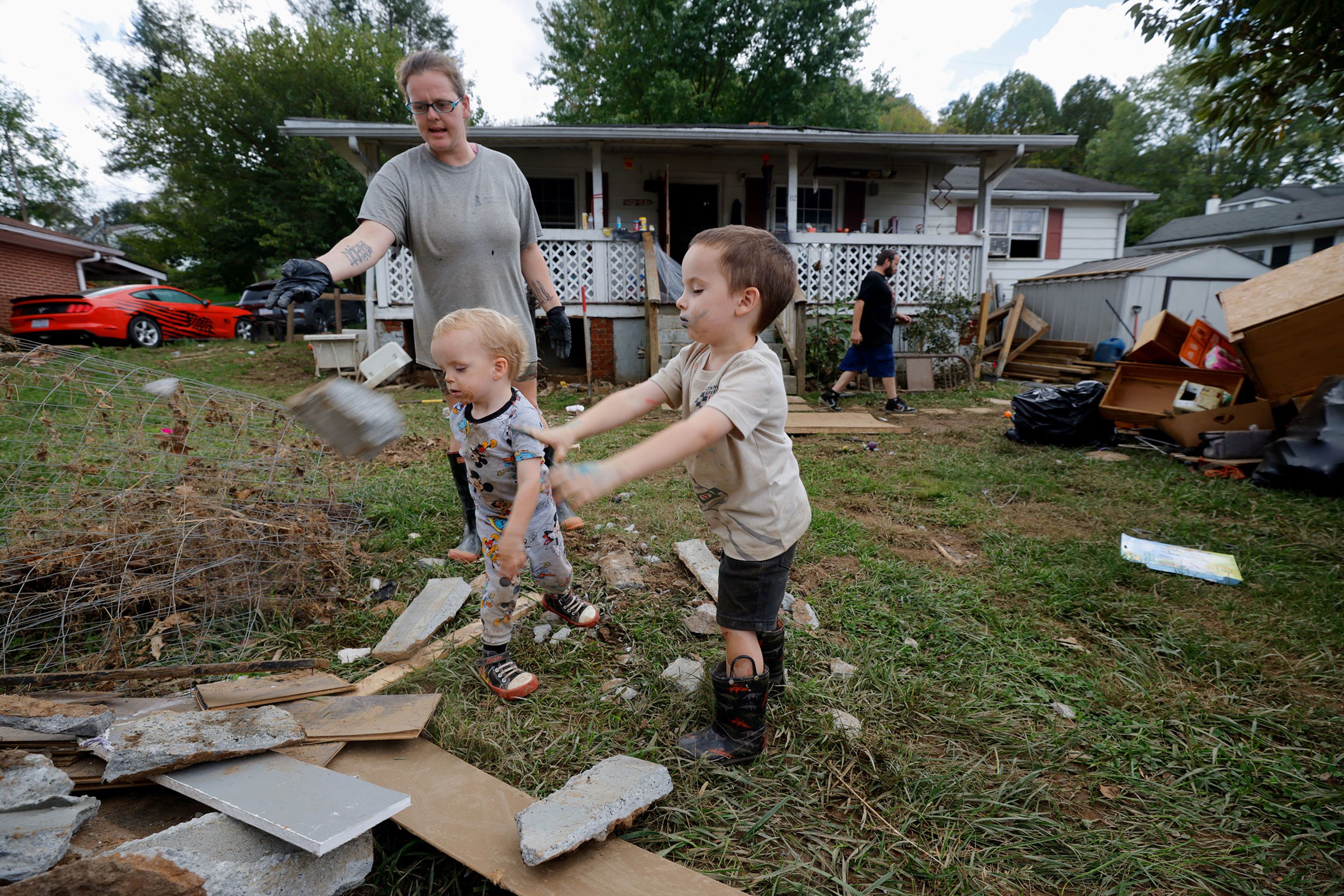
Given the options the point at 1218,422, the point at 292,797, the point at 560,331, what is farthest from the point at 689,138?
the point at 292,797

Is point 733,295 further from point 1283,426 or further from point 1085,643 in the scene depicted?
point 1283,426

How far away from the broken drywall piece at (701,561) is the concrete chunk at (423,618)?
104cm

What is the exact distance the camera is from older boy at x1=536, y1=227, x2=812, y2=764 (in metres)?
1.58

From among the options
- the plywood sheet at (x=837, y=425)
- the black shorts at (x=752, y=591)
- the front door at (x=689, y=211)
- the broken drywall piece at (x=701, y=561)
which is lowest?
the broken drywall piece at (x=701, y=561)

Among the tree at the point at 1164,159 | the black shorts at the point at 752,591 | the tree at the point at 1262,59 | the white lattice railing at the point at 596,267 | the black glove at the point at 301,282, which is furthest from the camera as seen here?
the tree at the point at 1164,159

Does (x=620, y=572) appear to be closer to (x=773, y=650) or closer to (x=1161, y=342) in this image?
(x=773, y=650)

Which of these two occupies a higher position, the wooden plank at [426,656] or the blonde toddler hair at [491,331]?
the blonde toddler hair at [491,331]

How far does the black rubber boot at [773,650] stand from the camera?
2059 mm

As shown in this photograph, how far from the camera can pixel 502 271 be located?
2.88 metres

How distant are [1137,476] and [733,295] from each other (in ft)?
15.6

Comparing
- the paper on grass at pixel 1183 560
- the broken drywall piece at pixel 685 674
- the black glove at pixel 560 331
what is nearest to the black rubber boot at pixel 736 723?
the broken drywall piece at pixel 685 674

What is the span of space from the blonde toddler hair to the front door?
37.5ft

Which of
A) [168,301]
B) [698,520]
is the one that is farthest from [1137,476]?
[168,301]

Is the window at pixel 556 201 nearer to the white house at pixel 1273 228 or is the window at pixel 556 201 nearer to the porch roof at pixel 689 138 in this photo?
the porch roof at pixel 689 138
